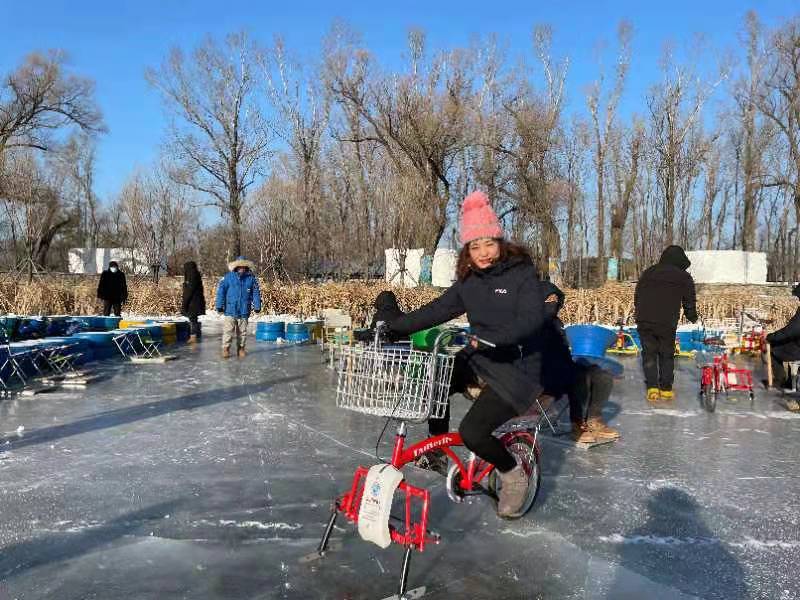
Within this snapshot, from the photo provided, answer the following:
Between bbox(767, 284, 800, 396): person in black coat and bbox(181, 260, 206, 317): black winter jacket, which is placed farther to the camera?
bbox(181, 260, 206, 317): black winter jacket

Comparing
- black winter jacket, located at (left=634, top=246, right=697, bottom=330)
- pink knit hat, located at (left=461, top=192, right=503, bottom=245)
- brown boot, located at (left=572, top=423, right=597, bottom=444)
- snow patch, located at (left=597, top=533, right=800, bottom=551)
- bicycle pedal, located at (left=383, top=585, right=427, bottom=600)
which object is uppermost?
pink knit hat, located at (left=461, top=192, right=503, bottom=245)

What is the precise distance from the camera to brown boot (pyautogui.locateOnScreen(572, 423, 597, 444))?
6275mm

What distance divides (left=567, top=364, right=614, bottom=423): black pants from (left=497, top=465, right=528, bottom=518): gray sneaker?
2.09m

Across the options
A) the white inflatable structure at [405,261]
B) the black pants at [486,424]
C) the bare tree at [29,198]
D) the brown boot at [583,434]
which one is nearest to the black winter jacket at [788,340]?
the brown boot at [583,434]

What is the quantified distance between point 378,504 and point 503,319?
3.72 feet

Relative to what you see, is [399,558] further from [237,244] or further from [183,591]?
[237,244]

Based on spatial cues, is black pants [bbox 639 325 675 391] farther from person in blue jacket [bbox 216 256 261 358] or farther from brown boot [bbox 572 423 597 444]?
person in blue jacket [bbox 216 256 261 358]

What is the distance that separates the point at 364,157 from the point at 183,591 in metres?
29.8

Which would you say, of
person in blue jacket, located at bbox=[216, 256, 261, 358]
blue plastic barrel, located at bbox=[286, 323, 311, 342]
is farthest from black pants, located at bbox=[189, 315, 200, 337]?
person in blue jacket, located at bbox=[216, 256, 261, 358]

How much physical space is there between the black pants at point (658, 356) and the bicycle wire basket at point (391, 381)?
5783mm

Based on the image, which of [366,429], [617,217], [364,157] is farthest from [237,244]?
[366,429]

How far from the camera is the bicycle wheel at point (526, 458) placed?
171 inches

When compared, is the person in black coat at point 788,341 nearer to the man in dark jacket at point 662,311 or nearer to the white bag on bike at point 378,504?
the man in dark jacket at point 662,311

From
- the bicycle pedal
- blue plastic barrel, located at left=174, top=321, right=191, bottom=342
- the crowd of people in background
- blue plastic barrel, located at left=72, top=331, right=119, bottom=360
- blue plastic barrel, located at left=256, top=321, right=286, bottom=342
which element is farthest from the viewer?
blue plastic barrel, located at left=256, top=321, right=286, bottom=342
